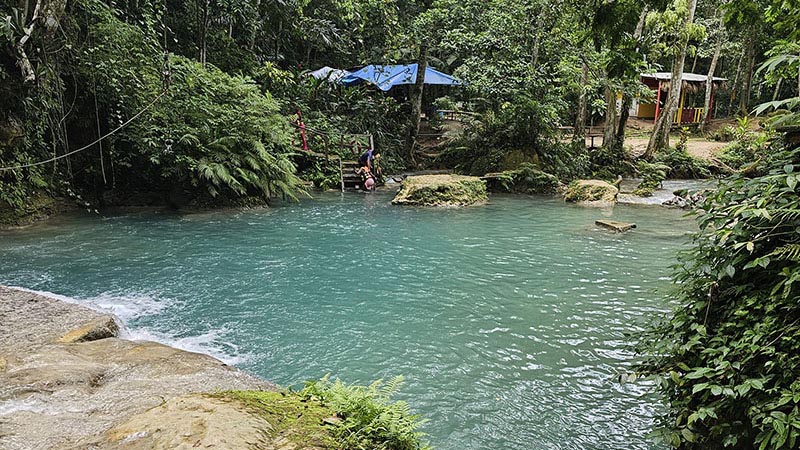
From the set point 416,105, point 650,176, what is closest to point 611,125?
point 650,176

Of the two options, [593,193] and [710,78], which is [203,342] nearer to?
[593,193]

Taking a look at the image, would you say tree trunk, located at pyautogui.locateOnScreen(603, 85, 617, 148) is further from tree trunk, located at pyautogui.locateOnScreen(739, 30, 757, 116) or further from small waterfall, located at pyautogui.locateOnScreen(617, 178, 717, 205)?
tree trunk, located at pyautogui.locateOnScreen(739, 30, 757, 116)

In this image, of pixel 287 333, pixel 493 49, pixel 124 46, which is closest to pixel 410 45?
pixel 493 49

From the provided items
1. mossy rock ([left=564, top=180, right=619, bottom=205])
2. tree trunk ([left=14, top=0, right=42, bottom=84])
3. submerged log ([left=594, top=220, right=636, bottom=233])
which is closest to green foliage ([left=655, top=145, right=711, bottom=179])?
mossy rock ([left=564, top=180, right=619, bottom=205])

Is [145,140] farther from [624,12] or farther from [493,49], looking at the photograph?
[493,49]

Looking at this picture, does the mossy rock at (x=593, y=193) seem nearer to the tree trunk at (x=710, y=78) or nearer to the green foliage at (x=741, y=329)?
the green foliage at (x=741, y=329)

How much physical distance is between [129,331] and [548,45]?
16401 millimetres

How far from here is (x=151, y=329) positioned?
5523 millimetres

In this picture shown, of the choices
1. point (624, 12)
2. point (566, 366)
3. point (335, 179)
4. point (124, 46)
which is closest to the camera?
point (624, 12)

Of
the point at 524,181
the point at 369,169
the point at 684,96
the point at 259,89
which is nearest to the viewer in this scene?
the point at 259,89

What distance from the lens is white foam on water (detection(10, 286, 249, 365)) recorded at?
507cm

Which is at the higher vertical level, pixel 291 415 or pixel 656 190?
pixel 656 190

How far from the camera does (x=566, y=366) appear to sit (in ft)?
16.2

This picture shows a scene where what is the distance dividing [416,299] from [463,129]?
45.6 feet
